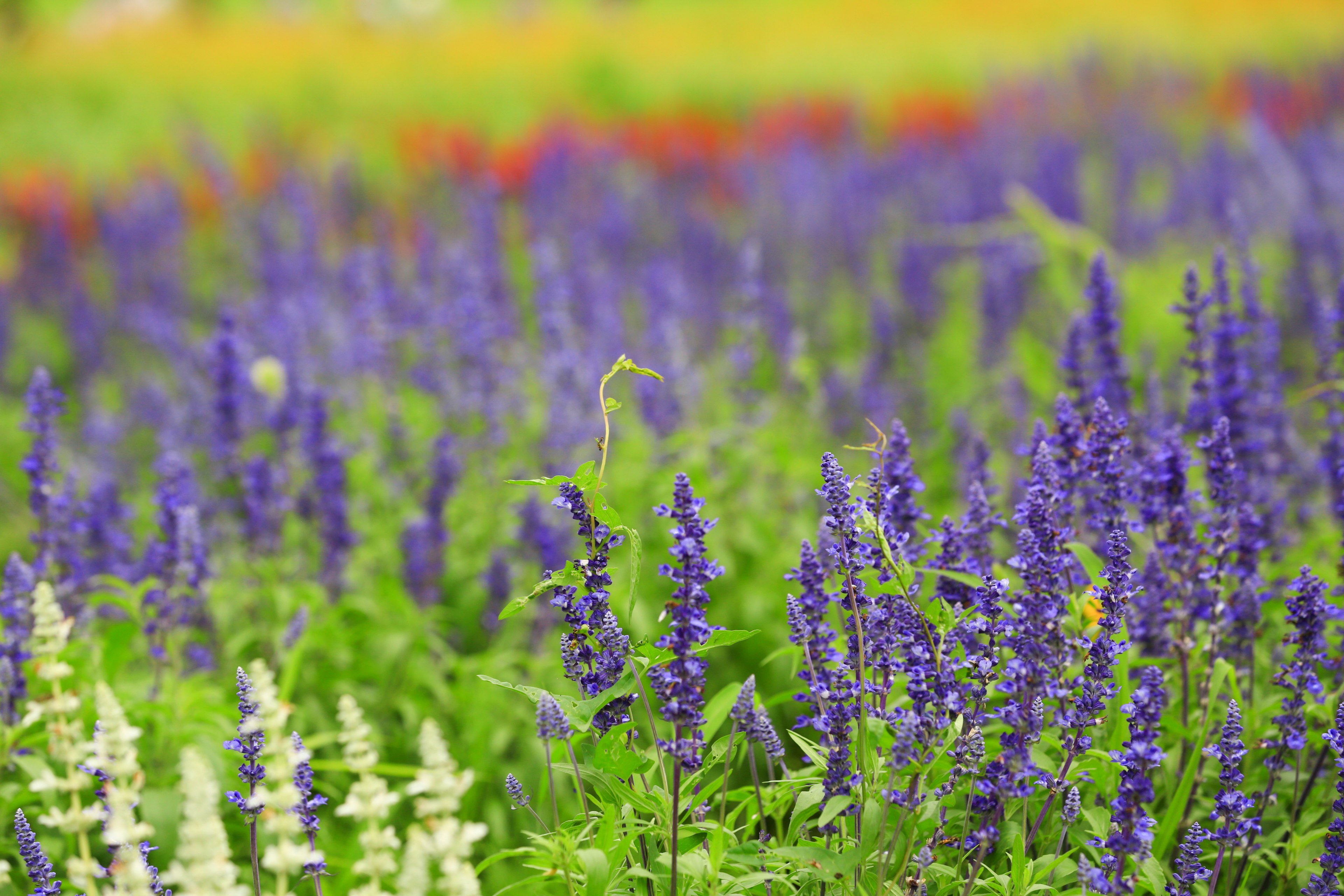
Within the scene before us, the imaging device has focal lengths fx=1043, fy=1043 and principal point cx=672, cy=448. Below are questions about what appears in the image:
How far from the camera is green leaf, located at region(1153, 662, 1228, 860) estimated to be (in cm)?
262

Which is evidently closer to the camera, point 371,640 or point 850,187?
point 371,640

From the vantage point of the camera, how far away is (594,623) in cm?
220

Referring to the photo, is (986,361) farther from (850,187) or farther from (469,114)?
(469,114)

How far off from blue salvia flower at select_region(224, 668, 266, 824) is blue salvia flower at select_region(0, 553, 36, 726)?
4.31 feet

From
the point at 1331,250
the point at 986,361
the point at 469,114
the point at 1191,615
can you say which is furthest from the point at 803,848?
the point at 469,114

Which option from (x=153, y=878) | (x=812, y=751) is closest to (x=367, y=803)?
(x=153, y=878)

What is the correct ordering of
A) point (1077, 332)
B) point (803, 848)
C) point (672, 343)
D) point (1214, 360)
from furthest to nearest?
point (672, 343), point (1214, 360), point (1077, 332), point (803, 848)

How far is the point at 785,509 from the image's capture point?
539cm

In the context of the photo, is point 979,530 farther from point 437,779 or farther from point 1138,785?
point 437,779

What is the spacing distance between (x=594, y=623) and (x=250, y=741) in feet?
2.38

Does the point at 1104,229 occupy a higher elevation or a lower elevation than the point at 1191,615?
higher

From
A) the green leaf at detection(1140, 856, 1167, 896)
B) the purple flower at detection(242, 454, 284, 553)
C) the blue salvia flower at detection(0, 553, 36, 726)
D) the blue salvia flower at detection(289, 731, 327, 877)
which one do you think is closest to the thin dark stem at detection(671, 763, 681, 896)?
the blue salvia flower at detection(289, 731, 327, 877)

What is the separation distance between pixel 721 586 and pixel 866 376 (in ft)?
9.10

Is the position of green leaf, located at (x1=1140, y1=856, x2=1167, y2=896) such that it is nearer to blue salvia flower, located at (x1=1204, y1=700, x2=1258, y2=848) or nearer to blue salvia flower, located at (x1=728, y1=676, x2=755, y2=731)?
blue salvia flower, located at (x1=1204, y1=700, x2=1258, y2=848)
